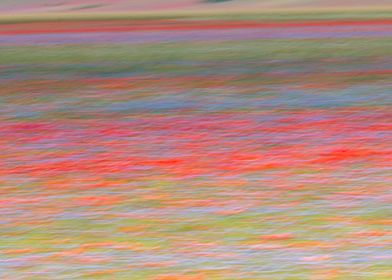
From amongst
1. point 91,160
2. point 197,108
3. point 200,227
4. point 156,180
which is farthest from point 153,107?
point 200,227

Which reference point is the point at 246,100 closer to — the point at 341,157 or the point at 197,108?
the point at 197,108

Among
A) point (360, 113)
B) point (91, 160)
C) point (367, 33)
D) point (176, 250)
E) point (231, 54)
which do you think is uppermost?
point (367, 33)

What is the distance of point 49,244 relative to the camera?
613 cm

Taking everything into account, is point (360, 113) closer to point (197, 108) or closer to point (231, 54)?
point (197, 108)

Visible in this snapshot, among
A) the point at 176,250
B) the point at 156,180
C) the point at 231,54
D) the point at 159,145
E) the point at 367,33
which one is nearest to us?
the point at 176,250

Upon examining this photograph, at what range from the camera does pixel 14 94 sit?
14.8 m

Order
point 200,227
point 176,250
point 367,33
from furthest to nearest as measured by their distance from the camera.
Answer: point 367,33 < point 200,227 < point 176,250

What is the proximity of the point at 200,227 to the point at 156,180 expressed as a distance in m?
1.93

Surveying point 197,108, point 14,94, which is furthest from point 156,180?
point 14,94

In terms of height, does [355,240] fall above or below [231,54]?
below

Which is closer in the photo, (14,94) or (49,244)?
(49,244)

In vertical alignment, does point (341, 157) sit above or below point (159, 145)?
below

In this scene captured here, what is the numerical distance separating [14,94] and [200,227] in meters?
8.93

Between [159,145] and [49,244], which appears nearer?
[49,244]
